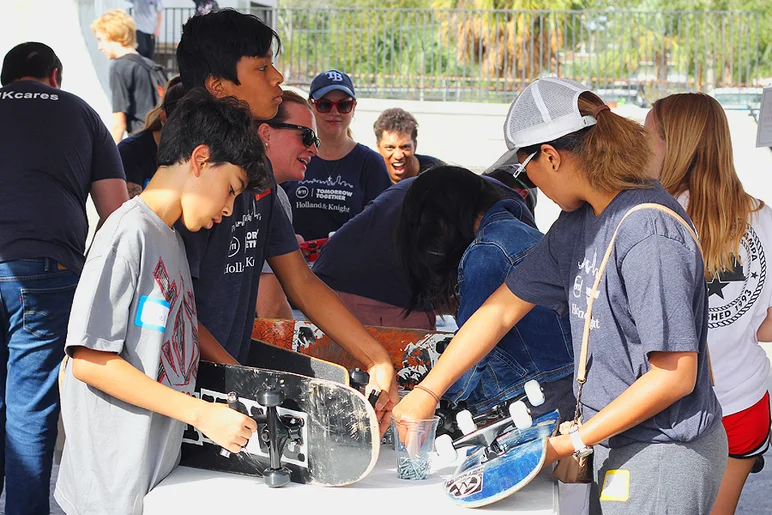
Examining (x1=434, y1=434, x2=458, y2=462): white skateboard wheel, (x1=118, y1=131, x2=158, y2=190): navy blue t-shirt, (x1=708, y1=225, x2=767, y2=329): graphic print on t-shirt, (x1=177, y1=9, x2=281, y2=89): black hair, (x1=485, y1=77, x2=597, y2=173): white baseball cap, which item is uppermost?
(x1=177, y1=9, x2=281, y2=89): black hair

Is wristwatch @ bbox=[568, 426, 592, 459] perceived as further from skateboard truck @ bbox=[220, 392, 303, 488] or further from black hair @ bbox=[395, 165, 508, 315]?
black hair @ bbox=[395, 165, 508, 315]

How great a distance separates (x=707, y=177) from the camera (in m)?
2.81

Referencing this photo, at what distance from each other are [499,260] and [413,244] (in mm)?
325

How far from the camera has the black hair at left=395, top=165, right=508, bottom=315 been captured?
2.59 meters

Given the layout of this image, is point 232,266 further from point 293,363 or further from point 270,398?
point 270,398

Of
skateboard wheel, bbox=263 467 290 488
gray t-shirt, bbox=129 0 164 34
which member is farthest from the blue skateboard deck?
gray t-shirt, bbox=129 0 164 34

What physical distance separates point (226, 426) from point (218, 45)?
113cm

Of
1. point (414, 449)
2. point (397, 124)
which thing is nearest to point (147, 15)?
point (397, 124)

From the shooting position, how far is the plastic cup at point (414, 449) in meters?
2.17

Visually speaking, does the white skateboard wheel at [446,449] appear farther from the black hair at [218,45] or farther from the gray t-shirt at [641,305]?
the black hair at [218,45]

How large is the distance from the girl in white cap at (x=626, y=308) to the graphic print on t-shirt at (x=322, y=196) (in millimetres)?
2877

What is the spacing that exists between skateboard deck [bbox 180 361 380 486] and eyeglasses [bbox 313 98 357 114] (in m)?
3.27

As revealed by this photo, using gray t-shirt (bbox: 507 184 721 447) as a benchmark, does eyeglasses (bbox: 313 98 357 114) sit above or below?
above

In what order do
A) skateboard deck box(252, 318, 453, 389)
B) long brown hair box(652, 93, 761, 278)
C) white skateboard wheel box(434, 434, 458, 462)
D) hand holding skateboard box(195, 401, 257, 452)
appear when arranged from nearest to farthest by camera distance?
1. hand holding skateboard box(195, 401, 257, 452)
2. white skateboard wheel box(434, 434, 458, 462)
3. long brown hair box(652, 93, 761, 278)
4. skateboard deck box(252, 318, 453, 389)
